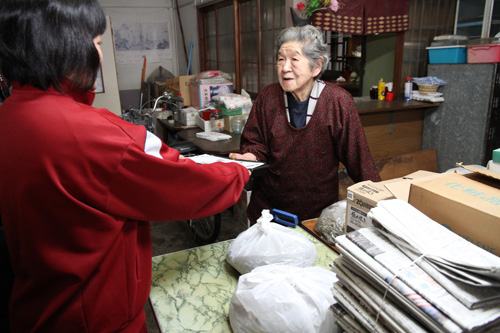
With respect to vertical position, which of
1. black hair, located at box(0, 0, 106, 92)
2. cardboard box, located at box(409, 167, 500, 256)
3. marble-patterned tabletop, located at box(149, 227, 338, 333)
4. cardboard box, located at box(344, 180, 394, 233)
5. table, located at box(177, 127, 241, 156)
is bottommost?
marble-patterned tabletop, located at box(149, 227, 338, 333)

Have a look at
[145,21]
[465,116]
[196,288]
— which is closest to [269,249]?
[196,288]

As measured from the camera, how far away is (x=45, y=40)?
75 cm

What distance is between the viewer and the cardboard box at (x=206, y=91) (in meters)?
4.07

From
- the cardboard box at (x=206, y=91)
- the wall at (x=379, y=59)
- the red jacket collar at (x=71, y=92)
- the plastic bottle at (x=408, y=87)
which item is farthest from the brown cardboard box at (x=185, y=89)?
the red jacket collar at (x=71, y=92)

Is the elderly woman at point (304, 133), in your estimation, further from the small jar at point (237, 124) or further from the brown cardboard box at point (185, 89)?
the brown cardboard box at point (185, 89)

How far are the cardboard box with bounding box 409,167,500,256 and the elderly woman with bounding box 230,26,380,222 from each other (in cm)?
92

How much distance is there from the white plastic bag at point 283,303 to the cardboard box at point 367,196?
0.35m

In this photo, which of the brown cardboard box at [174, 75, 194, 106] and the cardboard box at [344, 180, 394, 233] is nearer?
the cardboard box at [344, 180, 394, 233]

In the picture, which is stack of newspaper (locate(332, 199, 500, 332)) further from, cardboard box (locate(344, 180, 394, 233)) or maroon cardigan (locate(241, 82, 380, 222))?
maroon cardigan (locate(241, 82, 380, 222))

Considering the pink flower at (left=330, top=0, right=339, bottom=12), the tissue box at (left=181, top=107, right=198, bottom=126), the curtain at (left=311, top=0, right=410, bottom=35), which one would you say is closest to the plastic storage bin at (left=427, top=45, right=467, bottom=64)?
the curtain at (left=311, top=0, right=410, bottom=35)

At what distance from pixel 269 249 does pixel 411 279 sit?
511 mm

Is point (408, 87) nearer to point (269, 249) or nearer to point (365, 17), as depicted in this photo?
point (365, 17)

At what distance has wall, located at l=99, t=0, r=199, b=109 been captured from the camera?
6277mm

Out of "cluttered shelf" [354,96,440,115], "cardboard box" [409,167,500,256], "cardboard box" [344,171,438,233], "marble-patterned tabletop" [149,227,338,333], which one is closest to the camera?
"cardboard box" [409,167,500,256]
